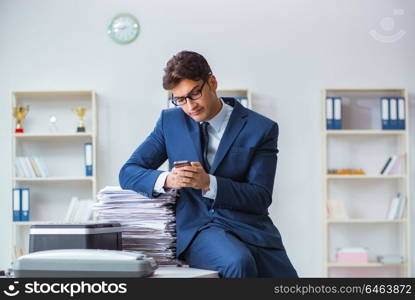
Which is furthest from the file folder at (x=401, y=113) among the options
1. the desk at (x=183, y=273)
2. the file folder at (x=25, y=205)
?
the desk at (x=183, y=273)

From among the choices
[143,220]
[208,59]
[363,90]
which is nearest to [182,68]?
[143,220]

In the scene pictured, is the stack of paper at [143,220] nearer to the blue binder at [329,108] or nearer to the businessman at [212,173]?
the businessman at [212,173]

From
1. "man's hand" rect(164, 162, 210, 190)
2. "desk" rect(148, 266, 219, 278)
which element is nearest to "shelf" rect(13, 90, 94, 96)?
"man's hand" rect(164, 162, 210, 190)

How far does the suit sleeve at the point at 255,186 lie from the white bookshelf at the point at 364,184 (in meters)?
3.81

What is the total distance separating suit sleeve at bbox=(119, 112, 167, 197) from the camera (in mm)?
1959

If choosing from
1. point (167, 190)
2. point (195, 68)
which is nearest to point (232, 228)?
point (167, 190)

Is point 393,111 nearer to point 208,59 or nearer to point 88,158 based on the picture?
point 208,59

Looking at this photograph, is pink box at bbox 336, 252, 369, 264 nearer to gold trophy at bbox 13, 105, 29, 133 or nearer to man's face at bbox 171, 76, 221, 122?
gold trophy at bbox 13, 105, 29, 133

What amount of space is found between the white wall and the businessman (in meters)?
3.76

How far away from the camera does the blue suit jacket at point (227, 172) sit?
6.28 ft

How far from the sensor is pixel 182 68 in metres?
1.96

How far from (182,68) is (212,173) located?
0.99 feet

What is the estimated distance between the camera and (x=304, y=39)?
5938mm

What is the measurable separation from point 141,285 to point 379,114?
5121 millimetres
